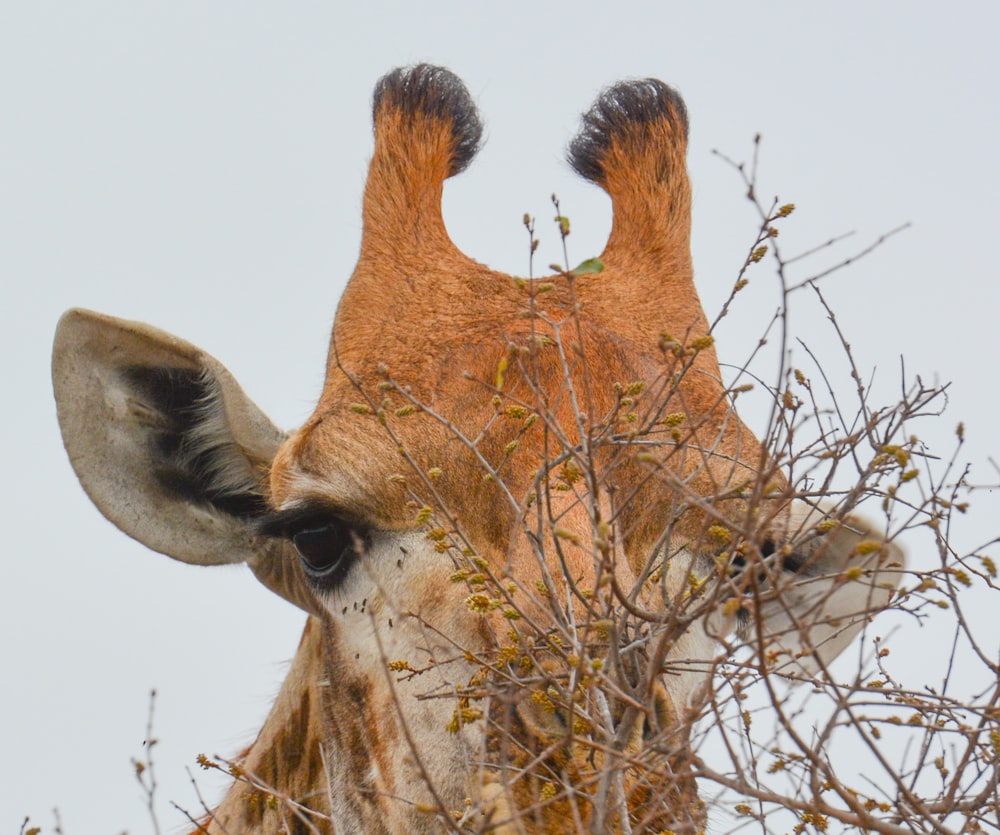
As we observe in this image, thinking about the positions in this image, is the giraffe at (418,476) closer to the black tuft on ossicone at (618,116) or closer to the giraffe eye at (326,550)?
the giraffe eye at (326,550)

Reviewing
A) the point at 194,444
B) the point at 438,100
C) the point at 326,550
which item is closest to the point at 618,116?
the point at 438,100

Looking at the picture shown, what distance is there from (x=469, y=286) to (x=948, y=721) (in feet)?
8.08

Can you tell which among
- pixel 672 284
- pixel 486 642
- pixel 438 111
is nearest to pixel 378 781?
pixel 486 642

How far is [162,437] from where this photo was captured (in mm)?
4684

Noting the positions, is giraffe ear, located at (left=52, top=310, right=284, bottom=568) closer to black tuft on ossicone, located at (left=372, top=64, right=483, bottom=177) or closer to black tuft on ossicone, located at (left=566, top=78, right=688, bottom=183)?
black tuft on ossicone, located at (left=372, top=64, right=483, bottom=177)

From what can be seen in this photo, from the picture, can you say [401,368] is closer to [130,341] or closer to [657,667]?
[130,341]

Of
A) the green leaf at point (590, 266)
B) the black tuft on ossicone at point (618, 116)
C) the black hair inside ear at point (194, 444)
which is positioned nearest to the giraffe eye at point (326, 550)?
the black hair inside ear at point (194, 444)

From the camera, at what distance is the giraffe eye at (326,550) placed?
4.18 m

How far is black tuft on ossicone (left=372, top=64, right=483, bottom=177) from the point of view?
553cm

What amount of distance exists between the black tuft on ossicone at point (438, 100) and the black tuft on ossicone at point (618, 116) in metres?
0.48

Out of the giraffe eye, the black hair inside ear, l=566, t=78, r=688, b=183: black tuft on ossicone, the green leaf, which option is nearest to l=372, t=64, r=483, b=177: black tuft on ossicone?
l=566, t=78, r=688, b=183: black tuft on ossicone

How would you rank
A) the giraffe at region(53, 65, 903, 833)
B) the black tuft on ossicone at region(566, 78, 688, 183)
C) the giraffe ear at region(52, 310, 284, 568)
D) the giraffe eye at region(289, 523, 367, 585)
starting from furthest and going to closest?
1. the black tuft on ossicone at region(566, 78, 688, 183)
2. the giraffe ear at region(52, 310, 284, 568)
3. the giraffe eye at region(289, 523, 367, 585)
4. the giraffe at region(53, 65, 903, 833)

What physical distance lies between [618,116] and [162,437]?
96.7 inches

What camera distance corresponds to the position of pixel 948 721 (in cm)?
288
